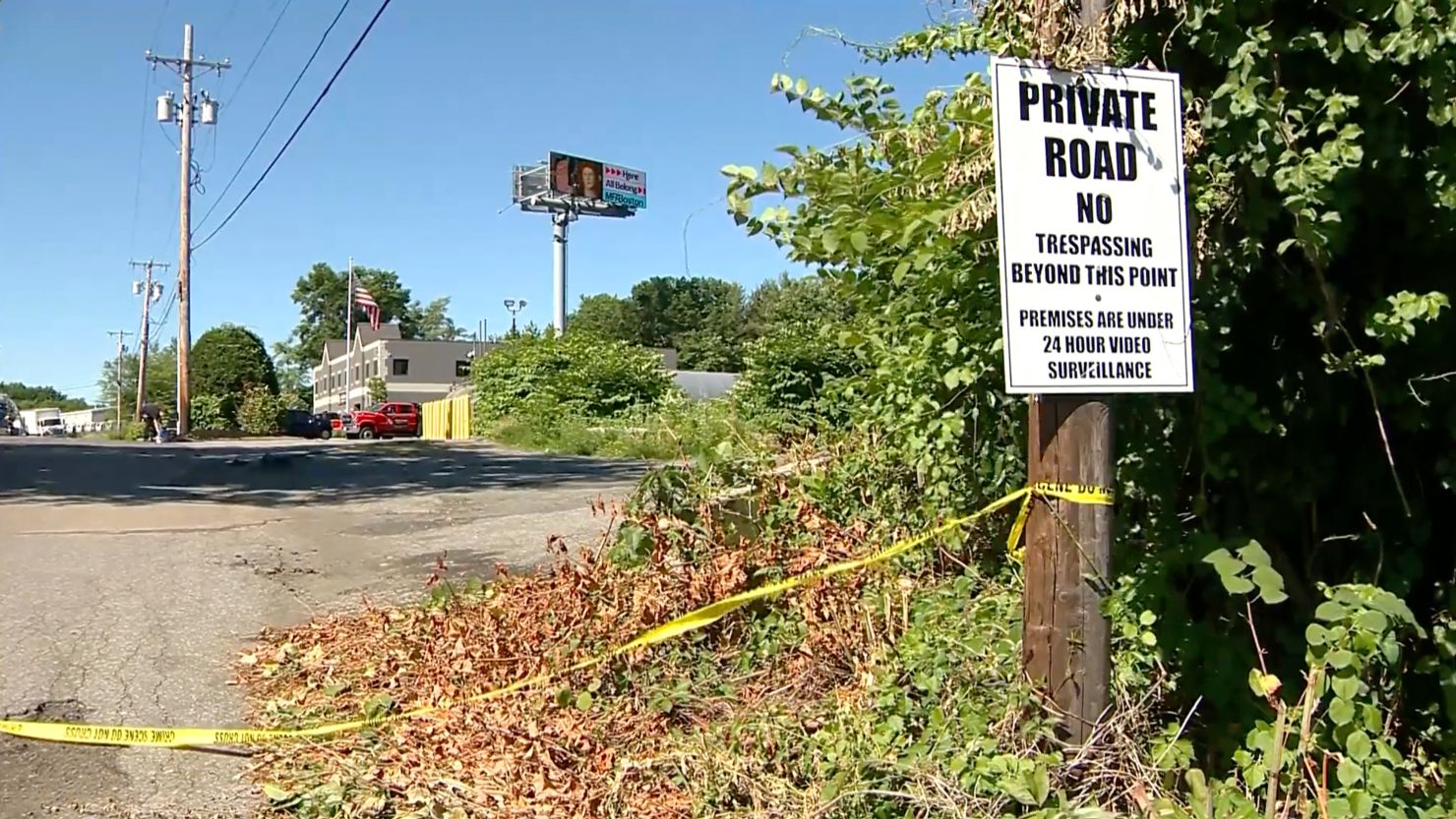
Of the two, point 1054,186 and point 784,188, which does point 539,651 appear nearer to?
point 784,188

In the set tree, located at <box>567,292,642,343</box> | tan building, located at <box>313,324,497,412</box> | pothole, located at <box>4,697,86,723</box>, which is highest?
tree, located at <box>567,292,642,343</box>

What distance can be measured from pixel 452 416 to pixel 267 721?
40867 millimetres

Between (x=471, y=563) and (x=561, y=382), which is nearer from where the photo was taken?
(x=471, y=563)

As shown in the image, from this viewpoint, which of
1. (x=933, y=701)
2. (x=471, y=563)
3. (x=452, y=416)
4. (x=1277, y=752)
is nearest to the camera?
(x=1277, y=752)

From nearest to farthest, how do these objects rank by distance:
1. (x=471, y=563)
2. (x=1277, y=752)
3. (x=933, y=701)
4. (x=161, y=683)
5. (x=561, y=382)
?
(x=1277, y=752) → (x=933, y=701) → (x=161, y=683) → (x=471, y=563) → (x=561, y=382)

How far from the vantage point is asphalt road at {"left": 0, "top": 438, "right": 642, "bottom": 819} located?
15.1 ft

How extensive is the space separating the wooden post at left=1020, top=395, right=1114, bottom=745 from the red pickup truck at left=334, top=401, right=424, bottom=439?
49905mm

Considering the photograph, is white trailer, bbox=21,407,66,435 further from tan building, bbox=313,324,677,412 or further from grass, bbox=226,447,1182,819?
grass, bbox=226,447,1182,819

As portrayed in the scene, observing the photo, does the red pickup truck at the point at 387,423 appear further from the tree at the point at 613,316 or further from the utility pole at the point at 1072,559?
the tree at the point at 613,316

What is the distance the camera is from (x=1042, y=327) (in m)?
3.23

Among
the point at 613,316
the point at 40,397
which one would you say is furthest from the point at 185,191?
the point at 40,397

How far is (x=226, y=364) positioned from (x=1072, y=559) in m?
88.9

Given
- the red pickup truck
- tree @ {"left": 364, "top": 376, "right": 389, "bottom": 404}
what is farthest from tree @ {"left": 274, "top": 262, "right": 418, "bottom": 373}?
the red pickup truck

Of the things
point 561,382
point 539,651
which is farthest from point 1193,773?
point 561,382
